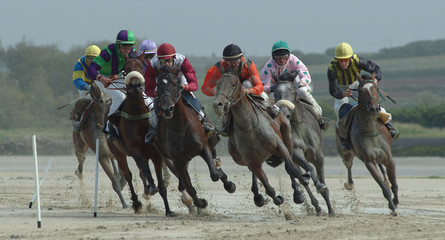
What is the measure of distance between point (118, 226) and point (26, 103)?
2285 cm

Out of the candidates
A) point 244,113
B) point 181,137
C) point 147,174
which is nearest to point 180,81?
point 181,137

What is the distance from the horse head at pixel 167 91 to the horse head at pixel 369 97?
330 centimetres

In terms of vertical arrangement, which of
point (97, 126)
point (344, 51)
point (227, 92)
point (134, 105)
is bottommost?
point (97, 126)

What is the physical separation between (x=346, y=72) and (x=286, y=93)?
160cm

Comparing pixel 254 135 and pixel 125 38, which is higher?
pixel 125 38

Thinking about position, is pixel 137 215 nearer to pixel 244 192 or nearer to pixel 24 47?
pixel 244 192

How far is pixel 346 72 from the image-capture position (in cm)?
1546

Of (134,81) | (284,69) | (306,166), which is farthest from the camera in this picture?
(284,69)

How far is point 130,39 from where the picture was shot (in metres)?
15.1

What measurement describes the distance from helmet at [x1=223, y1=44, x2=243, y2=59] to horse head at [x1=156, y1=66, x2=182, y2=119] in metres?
0.84

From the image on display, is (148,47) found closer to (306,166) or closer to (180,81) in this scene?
(180,81)

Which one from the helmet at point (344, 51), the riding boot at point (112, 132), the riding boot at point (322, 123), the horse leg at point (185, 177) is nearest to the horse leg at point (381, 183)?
the riding boot at point (322, 123)

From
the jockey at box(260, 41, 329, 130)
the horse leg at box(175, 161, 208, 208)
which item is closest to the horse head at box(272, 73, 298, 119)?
the jockey at box(260, 41, 329, 130)

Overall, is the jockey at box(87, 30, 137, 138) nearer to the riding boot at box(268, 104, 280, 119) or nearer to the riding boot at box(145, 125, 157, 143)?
the riding boot at box(145, 125, 157, 143)
